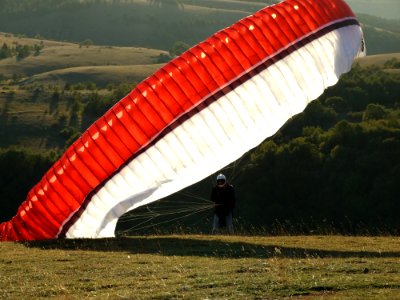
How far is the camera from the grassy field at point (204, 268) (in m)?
10.3

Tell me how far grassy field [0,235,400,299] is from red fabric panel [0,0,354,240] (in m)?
0.70

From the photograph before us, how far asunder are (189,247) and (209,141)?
197cm

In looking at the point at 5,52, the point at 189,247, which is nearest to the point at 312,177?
the point at 189,247

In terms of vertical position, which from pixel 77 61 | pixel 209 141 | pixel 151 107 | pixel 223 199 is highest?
pixel 151 107

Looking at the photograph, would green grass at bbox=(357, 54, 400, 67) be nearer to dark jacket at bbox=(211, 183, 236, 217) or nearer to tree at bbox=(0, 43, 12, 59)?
tree at bbox=(0, 43, 12, 59)

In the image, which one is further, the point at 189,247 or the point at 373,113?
the point at 373,113

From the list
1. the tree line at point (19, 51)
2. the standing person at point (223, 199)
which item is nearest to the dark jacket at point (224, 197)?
the standing person at point (223, 199)

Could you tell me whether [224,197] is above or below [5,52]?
above

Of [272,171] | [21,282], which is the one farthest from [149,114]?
[272,171]

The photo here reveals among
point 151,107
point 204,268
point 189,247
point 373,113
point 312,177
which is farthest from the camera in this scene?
point 373,113

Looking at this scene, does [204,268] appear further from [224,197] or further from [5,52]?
[5,52]

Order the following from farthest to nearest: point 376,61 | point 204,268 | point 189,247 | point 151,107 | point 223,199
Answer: point 376,61, point 223,199, point 151,107, point 189,247, point 204,268

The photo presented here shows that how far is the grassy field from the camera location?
10.3m

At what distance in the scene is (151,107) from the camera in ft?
51.2
